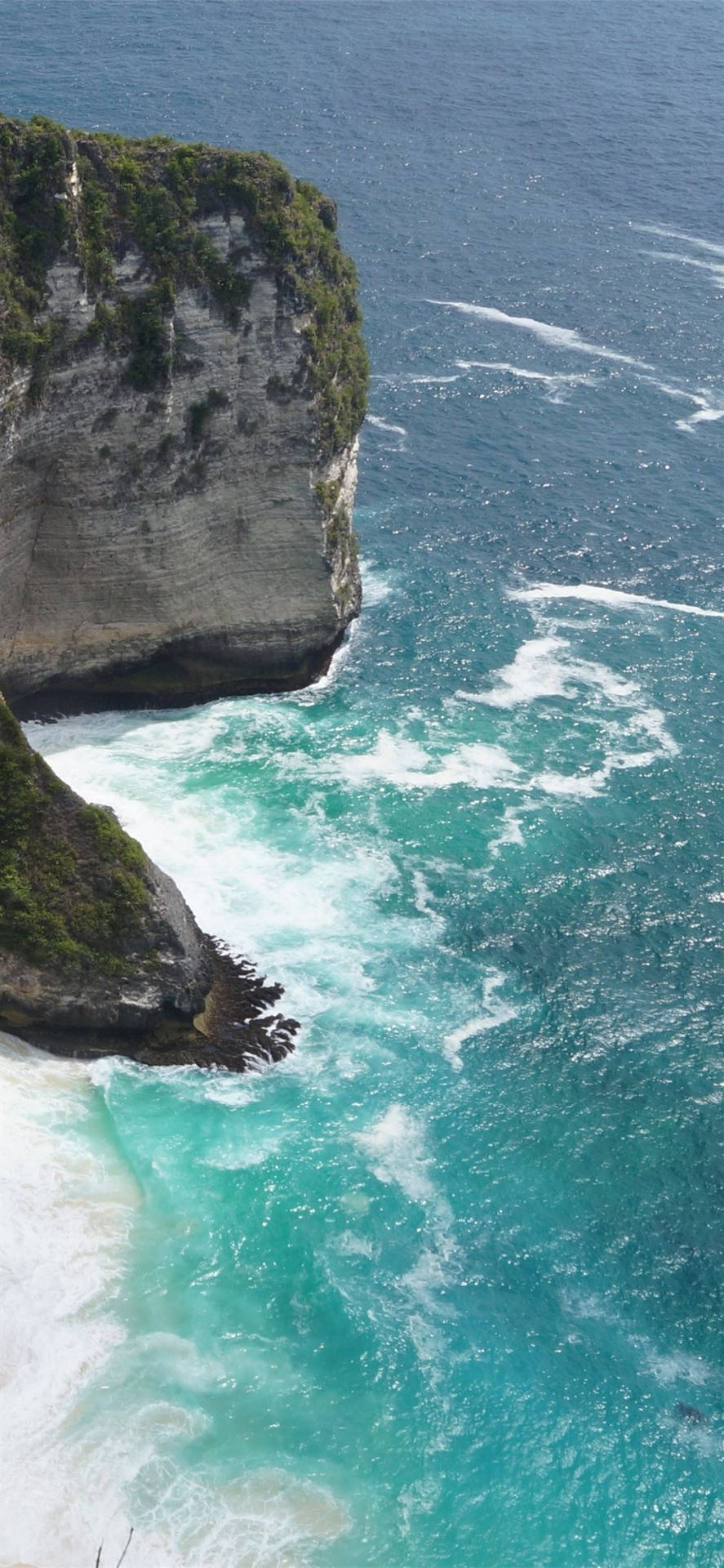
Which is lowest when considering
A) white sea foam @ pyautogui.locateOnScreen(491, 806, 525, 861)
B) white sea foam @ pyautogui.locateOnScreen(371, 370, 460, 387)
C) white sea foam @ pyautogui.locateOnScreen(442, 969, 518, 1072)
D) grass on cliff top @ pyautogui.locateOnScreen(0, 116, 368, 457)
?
white sea foam @ pyautogui.locateOnScreen(442, 969, 518, 1072)

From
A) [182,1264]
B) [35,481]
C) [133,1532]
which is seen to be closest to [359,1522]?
[133,1532]

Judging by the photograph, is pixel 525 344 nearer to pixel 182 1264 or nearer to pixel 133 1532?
pixel 182 1264

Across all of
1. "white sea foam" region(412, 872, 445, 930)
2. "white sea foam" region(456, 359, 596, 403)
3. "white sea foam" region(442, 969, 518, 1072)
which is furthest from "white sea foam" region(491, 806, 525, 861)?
"white sea foam" region(456, 359, 596, 403)

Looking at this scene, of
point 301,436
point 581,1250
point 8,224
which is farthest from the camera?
point 301,436

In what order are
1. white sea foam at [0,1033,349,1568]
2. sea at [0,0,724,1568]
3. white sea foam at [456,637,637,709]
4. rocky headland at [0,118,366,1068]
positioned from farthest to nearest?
white sea foam at [456,637,637,709] → rocky headland at [0,118,366,1068] → sea at [0,0,724,1568] → white sea foam at [0,1033,349,1568]

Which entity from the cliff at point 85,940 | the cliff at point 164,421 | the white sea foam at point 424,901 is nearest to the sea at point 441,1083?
the white sea foam at point 424,901

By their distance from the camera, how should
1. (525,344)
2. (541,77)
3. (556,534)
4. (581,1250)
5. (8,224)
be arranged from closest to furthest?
(581,1250)
(8,224)
(556,534)
(525,344)
(541,77)

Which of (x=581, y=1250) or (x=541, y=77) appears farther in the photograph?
(x=541, y=77)

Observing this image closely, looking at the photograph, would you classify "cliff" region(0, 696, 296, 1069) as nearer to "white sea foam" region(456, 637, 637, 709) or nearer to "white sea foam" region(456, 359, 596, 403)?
"white sea foam" region(456, 637, 637, 709)
